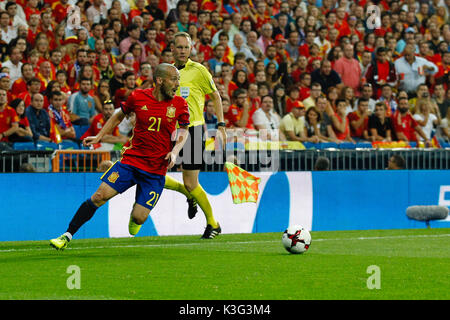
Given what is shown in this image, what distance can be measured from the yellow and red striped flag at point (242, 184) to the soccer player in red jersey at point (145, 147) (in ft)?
10.0

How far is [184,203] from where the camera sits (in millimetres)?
14672

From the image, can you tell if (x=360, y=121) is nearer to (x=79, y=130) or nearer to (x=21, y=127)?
(x=79, y=130)

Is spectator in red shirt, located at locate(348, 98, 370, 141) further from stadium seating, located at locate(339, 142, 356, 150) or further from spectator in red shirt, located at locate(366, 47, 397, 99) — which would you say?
spectator in red shirt, located at locate(366, 47, 397, 99)

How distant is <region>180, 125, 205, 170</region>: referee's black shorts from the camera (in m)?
12.2

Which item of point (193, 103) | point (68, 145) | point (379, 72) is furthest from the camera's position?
point (379, 72)

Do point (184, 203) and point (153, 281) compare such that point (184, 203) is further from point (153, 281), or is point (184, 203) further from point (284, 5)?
point (284, 5)

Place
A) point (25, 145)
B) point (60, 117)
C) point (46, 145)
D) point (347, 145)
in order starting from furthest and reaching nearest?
point (347, 145) < point (60, 117) < point (46, 145) < point (25, 145)

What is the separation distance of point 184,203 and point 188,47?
10.5ft

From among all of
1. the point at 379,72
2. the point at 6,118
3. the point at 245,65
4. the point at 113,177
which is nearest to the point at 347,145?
the point at 245,65

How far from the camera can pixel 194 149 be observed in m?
12.2

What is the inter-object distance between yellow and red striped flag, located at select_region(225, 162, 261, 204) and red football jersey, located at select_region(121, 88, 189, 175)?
10.1 feet

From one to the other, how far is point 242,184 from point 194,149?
1.89 meters
